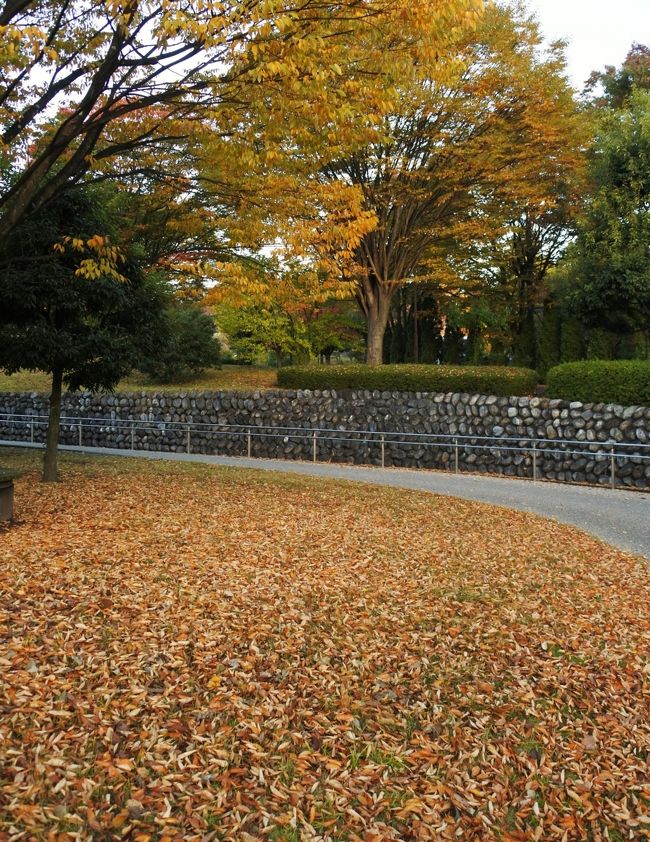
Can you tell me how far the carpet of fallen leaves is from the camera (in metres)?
3.13

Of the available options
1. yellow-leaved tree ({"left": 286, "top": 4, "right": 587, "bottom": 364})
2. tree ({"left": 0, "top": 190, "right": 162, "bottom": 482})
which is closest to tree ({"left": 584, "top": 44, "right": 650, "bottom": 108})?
yellow-leaved tree ({"left": 286, "top": 4, "right": 587, "bottom": 364})

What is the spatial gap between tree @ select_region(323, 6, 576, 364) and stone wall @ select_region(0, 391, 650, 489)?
3.38 m

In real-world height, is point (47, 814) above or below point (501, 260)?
below

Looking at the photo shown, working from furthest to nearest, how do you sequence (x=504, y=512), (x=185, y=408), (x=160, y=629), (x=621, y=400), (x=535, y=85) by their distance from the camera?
1. (x=185, y=408)
2. (x=535, y=85)
3. (x=621, y=400)
4. (x=504, y=512)
5. (x=160, y=629)

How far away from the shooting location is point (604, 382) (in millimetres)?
14727

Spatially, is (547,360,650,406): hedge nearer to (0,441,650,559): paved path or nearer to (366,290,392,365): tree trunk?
(0,441,650,559): paved path

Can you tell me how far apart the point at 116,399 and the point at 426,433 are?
31.8 feet

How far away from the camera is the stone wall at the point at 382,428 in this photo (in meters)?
14.5

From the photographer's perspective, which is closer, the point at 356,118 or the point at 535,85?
the point at 356,118

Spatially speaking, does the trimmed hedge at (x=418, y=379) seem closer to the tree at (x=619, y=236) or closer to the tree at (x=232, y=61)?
the tree at (x=619, y=236)

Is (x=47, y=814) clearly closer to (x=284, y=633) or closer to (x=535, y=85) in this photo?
(x=284, y=633)


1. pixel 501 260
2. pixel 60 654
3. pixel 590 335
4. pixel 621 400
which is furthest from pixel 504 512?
pixel 501 260

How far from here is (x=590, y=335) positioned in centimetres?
1952

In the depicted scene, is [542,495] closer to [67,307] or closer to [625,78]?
[67,307]
